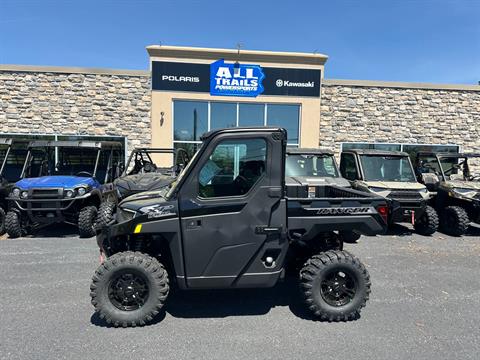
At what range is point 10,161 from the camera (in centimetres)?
823

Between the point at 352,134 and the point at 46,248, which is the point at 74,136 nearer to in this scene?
the point at 46,248

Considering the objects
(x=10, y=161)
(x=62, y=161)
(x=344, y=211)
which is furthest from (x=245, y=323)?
(x=10, y=161)

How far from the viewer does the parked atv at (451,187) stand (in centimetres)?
769

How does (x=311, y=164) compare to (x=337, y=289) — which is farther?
(x=311, y=164)

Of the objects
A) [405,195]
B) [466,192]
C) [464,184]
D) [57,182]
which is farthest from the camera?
[464,184]

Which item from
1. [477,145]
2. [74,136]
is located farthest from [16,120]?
[477,145]

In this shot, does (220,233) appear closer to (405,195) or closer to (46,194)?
(46,194)

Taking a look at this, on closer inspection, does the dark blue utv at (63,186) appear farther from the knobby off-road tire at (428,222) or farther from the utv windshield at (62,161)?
the knobby off-road tire at (428,222)

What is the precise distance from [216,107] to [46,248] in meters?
8.29

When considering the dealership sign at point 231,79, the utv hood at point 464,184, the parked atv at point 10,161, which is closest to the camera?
the parked atv at point 10,161

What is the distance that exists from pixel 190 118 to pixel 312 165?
654 cm

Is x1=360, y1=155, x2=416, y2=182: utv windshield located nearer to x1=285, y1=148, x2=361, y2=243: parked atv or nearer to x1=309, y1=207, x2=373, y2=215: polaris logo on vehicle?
x1=285, y1=148, x2=361, y2=243: parked atv

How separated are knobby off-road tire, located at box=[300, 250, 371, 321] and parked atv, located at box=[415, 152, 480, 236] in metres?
5.59

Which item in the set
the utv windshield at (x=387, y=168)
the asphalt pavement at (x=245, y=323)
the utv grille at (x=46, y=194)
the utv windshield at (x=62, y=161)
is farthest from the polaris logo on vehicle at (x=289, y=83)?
the asphalt pavement at (x=245, y=323)
